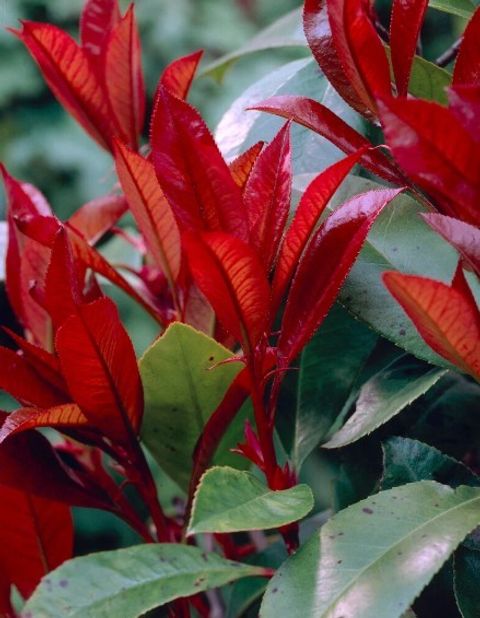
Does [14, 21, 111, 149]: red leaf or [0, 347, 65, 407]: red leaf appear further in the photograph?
[14, 21, 111, 149]: red leaf

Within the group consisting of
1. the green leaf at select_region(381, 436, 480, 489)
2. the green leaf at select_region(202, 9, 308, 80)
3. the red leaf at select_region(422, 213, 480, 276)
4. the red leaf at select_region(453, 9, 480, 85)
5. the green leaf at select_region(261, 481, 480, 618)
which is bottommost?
the green leaf at select_region(381, 436, 480, 489)

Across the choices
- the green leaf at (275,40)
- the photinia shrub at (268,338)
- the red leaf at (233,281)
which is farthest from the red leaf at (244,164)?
the green leaf at (275,40)

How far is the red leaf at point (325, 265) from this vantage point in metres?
0.46

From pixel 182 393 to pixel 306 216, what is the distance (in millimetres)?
143

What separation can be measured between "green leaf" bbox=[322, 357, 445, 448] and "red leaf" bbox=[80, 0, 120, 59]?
14.2 inches

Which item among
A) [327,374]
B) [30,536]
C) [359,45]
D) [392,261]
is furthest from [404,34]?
[30,536]

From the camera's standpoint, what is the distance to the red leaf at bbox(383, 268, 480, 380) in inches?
15.6

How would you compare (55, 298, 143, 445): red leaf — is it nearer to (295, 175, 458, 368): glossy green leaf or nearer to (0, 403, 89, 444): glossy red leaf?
(0, 403, 89, 444): glossy red leaf

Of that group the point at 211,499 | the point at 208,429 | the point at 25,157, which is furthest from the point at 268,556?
the point at 25,157

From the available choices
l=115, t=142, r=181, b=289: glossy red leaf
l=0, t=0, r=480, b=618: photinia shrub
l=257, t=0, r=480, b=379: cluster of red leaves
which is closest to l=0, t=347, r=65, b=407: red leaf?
l=0, t=0, r=480, b=618: photinia shrub

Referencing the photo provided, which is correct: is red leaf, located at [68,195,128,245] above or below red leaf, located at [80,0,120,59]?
below

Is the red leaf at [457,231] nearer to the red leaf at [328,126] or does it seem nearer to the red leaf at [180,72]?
the red leaf at [328,126]

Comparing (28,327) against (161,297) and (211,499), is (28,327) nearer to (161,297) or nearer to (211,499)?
(161,297)

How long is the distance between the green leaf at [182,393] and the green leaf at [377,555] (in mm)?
125
